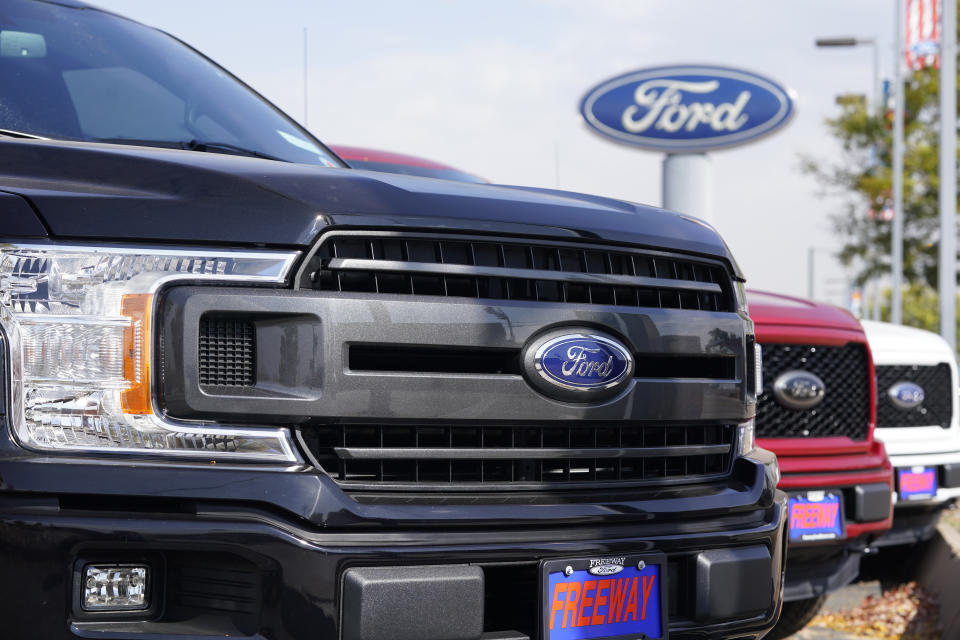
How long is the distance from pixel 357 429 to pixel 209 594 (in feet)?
1.36

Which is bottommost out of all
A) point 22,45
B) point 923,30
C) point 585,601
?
point 585,601

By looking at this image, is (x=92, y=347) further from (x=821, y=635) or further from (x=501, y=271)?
(x=821, y=635)

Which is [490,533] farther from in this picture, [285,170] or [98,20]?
[98,20]

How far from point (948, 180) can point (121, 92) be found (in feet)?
38.0

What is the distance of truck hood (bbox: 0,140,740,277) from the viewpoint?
2061mm

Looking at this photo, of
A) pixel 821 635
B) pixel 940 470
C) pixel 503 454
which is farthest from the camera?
pixel 940 470

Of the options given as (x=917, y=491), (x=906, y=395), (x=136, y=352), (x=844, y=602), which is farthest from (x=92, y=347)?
(x=844, y=602)

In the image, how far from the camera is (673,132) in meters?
11.0

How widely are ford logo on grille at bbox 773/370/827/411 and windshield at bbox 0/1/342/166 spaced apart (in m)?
2.41

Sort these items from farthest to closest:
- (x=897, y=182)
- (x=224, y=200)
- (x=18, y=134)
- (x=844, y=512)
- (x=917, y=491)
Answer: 1. (x=897, y=182)
2. (x=917, y=491)
3. (x=844, y=512)
4. (x=18, y=134)
5. (x=224, y=200)

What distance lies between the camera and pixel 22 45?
306cm

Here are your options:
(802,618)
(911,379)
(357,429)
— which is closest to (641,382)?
(357,429)

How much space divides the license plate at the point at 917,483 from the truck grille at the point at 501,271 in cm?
324

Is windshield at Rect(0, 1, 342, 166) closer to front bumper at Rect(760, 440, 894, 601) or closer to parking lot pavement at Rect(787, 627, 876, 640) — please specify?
front bumper at Rect(760, 440, 894, 601)
